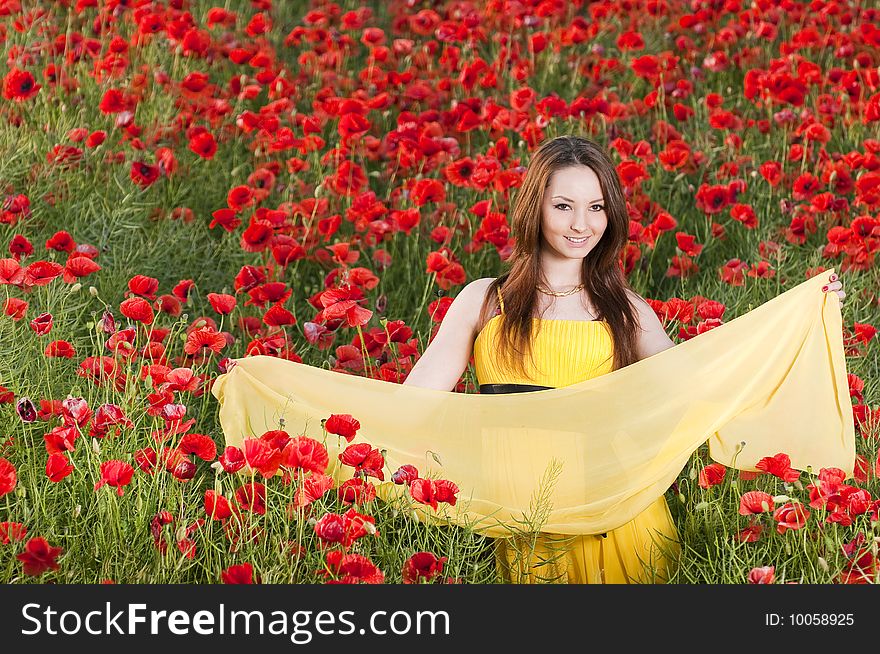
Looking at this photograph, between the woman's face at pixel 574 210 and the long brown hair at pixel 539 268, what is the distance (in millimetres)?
14

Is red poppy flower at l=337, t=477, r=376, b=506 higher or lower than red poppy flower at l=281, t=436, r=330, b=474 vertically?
lower

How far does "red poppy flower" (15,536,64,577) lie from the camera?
164 centimetres

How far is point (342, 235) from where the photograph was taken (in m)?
3.26

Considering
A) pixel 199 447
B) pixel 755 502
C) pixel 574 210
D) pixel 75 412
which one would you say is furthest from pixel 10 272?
pixel 755 502

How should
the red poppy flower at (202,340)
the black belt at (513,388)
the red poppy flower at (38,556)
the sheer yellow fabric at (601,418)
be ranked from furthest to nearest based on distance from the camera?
the red poppy flower at (202,340) < the black belt at (513,388) < the sheer yellow fabric at (601,418) < the red poppy flower at (38,556)

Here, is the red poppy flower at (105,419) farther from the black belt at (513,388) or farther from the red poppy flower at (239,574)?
the black belt at (513,388)

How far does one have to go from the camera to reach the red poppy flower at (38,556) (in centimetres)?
164

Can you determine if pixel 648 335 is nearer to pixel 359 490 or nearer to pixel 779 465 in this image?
pixel 779 465

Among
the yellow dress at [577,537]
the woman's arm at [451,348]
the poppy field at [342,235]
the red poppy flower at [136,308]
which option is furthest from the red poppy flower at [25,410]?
the yellow dress at [577,537]

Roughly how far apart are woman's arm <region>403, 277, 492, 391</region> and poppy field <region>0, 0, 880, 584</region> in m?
0.20

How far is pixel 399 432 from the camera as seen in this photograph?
2.02 meters

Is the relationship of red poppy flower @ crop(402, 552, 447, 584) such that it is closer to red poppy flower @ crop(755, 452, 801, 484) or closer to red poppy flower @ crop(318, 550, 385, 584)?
red poppy flower @ crop(318, 550, 385, 584)

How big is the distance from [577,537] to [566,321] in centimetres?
40

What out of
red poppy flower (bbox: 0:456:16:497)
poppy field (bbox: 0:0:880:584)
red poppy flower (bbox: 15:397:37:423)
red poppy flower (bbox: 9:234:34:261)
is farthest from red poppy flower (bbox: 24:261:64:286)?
red poppy flower (bbox: 0:456:16:497)
